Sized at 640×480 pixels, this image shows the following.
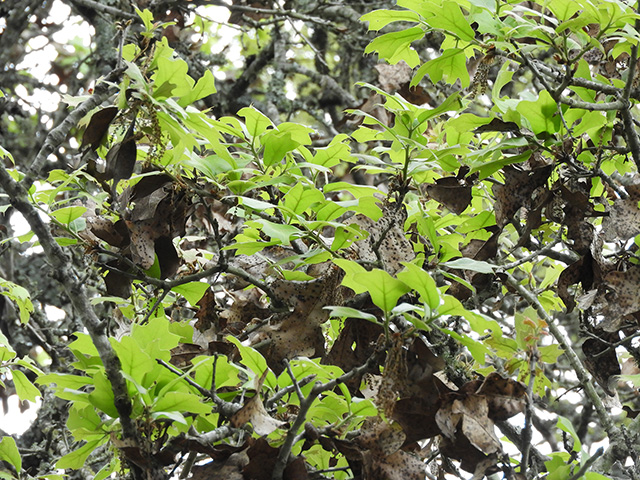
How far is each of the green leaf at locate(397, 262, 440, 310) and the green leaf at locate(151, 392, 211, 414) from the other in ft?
1.22

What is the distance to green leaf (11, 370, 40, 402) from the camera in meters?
1.94

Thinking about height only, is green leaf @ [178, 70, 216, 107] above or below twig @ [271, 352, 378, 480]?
above

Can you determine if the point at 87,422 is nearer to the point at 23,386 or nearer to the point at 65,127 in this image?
the point at 65,127

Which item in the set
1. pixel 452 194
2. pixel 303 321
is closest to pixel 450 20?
pixel 452 194

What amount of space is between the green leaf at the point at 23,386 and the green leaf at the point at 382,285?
51.2 inches

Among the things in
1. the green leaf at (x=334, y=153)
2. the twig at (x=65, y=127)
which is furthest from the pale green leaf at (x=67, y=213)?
the green leaf at (x=334, y=153)

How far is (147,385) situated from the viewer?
3.66ft

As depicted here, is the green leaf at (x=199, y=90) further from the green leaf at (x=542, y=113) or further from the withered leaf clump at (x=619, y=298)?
the withered leaf clump at (x=619, y=298)

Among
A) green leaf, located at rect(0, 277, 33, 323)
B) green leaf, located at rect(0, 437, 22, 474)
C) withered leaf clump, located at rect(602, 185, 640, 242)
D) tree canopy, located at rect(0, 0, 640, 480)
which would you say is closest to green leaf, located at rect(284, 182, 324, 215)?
tree canopy, located at rect(0, 0, 640, 480)

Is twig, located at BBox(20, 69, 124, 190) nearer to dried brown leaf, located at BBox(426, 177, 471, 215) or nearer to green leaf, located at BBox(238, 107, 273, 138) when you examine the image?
green leaf, located at BBox(238, 107, 273, 138)

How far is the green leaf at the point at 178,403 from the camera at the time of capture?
1059 mm

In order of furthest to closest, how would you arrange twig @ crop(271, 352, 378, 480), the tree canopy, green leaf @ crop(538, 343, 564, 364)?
green leaf @ crop(538, 343, 564, 364) → the tree canopy → twig @ crop(271, 352, 378, 480)

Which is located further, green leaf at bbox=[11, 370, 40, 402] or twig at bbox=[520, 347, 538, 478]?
green leaf at bbox=[11, 370, 40, 402]

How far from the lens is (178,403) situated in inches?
42.0
